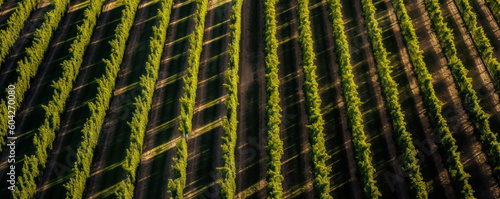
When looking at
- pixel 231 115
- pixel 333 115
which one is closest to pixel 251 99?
pixel 231 115

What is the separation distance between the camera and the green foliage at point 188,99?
30781 millimetres

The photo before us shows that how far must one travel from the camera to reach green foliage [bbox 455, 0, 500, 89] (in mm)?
35969

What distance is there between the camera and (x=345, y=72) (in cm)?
3616

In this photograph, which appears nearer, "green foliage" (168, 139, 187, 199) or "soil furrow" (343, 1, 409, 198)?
"green foliage" (168, 139, 187, 199)

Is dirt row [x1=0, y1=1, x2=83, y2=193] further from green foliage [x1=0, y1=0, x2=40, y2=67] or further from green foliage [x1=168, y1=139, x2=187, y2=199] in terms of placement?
green foliage [x1=168, y1=139, x2=187, y2=199]

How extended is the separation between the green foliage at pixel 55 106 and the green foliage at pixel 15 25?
113 inches

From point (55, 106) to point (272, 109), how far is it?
18792 millimetres

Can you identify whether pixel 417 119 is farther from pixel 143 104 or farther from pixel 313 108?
pixel 143 104

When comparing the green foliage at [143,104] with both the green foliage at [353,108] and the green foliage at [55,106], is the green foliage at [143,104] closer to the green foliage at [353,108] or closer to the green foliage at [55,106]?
the green foliage at [55,106]

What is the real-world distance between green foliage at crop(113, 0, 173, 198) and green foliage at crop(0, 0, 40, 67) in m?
14.3

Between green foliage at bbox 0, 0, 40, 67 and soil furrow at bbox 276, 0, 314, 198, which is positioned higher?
green foliage at bbox 0, 0, 40, 67

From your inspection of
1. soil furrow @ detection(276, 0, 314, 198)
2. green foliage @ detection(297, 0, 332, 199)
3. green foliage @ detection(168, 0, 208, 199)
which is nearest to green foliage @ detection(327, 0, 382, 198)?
green foliage @ detection(297, 0, 332, 199)

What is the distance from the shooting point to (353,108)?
3328 centimetres

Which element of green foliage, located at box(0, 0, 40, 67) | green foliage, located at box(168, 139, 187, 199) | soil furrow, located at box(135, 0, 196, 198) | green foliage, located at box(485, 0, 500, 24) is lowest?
green foliage, located at box(168, 139, 187, 199)
